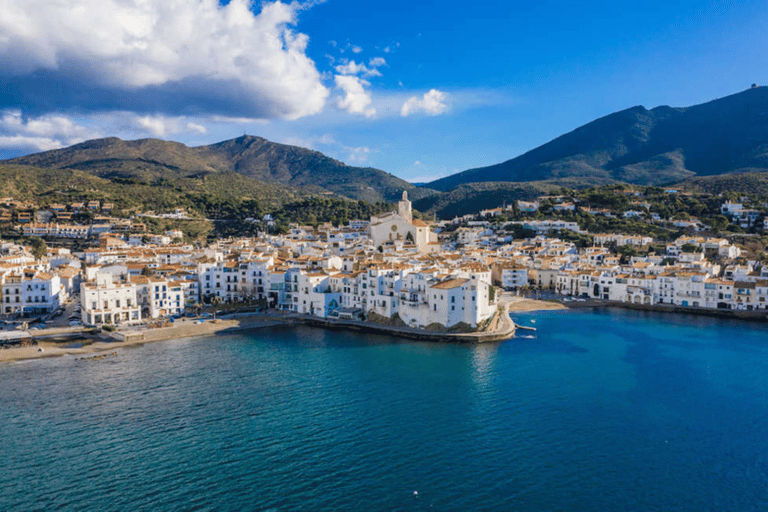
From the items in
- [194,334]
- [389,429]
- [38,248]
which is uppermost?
[38,248]

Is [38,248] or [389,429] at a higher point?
[38,248]

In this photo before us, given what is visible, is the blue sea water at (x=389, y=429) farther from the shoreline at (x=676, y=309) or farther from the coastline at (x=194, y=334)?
the shoreline at (x=676, y=309)

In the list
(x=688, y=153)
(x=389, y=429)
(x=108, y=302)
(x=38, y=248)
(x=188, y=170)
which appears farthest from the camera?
(x=688, y=153)

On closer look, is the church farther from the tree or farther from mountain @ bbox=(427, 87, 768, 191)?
mountain @ bbox=(427, 87, 768, 191)

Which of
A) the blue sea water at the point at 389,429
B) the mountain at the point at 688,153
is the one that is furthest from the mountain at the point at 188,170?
the blue sea water at the point at 389,429

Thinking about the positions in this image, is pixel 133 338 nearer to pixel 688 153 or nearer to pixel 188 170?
pixel 188 170

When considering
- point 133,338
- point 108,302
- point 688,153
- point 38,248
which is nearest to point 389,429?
point 133,338

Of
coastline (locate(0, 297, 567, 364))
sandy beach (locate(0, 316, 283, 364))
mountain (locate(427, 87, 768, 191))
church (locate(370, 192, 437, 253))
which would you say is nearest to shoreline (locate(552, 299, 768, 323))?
coastline (locate(0, 297, 567, 364))
